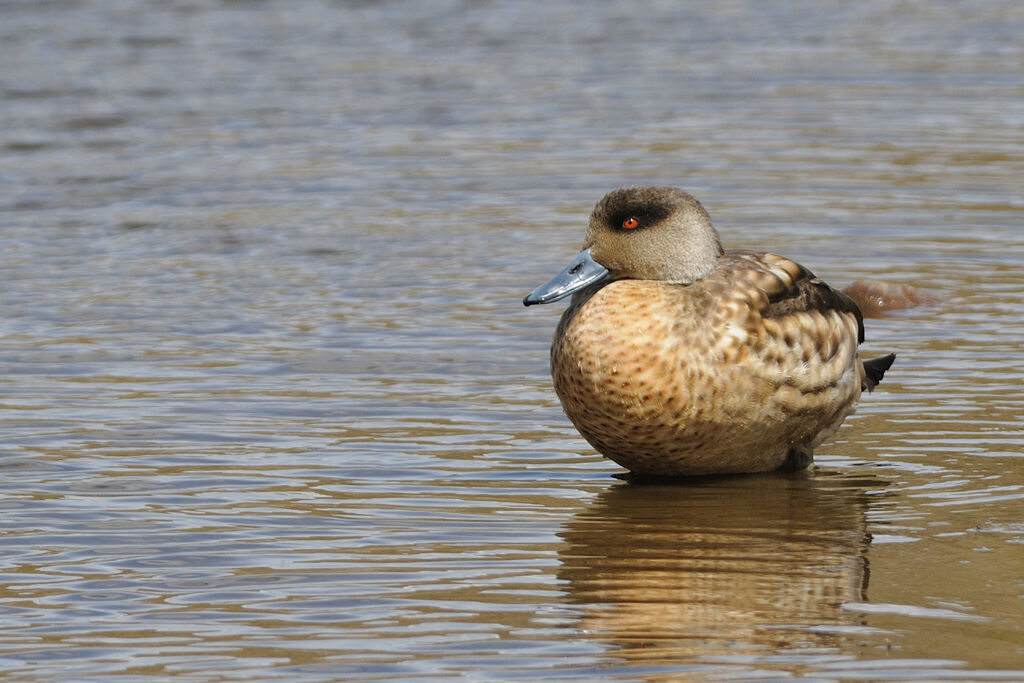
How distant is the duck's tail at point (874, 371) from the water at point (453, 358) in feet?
0.66

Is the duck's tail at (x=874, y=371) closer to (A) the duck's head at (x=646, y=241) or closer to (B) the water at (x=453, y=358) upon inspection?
(B) the water at (x=453, y=358)

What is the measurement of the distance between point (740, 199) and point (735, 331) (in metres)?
5.20

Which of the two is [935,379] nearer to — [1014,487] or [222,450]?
[1014,487]

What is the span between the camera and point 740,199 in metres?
11.9

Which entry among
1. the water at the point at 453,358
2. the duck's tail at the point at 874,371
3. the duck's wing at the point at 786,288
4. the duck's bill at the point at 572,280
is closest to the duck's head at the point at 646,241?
the duck's bill at the point at 572,280

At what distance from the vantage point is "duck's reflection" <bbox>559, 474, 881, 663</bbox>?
213 inches

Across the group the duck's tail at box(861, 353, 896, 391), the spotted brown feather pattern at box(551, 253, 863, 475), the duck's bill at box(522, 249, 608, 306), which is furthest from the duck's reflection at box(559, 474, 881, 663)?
the duck's bill at box(522, 249, 608, 306)

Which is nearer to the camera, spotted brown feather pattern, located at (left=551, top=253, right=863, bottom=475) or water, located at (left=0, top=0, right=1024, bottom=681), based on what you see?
water, located at (left=0, top=0, right=1024, bottom=681)

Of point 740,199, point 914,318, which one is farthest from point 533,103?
point 914,318

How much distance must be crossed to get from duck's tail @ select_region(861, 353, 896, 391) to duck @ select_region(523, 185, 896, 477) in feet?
1.32

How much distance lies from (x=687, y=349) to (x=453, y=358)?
7.55ft

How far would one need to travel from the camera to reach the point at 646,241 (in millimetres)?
6973

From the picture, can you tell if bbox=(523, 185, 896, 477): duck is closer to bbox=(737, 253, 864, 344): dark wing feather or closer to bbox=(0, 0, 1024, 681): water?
bbox=(737, 253, 864, 344): dark wing feather

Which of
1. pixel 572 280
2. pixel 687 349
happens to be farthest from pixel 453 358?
pixel 687 349
